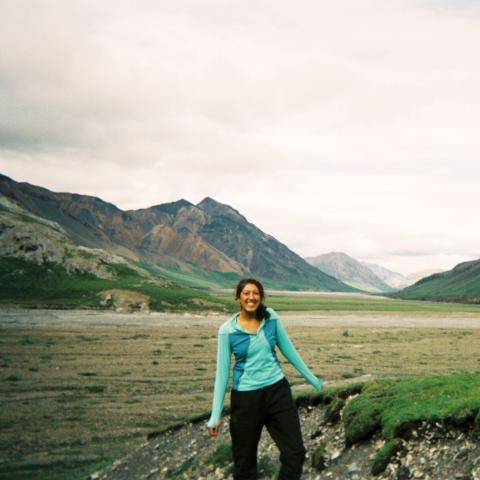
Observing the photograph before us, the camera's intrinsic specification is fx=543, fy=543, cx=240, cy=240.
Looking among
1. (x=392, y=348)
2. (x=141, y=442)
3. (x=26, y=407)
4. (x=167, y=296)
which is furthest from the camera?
(x=167, y=296)

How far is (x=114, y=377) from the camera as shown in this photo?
1389 inches

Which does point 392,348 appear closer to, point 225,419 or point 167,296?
point 225,419

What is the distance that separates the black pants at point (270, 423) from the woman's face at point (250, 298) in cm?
130

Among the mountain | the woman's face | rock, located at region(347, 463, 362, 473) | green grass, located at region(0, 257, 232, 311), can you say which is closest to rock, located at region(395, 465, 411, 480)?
rock, located at region(347, 463, 362, 473)

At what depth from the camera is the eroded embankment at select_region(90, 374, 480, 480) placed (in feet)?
35.1

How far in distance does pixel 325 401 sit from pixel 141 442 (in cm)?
774

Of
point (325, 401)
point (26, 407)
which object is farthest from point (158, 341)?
point (325, 401)

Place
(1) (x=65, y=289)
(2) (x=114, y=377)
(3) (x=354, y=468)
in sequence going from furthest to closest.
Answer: (1) (x=65, y=289) → (2) (x=114, y=377) → (3) (x=354, y=468)

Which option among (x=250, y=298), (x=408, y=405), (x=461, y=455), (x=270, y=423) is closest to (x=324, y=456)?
(x=408, y=405)

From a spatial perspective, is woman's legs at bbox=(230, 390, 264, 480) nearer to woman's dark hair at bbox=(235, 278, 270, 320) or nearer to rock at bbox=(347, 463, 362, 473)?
woman's dark hair at bbox=(235, 278, 270, 320)

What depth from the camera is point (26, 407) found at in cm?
2575

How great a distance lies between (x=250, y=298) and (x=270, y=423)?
81.9 inches

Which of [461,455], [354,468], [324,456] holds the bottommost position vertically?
[324,456]

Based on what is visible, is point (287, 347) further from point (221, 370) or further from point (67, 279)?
point (67, 279)
